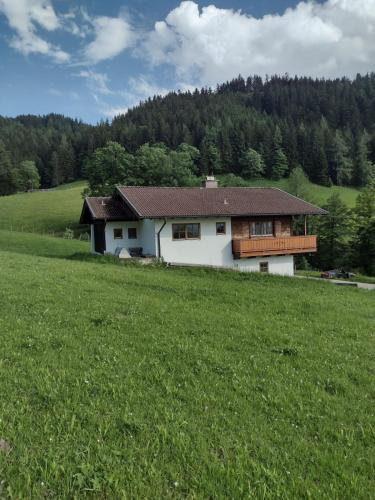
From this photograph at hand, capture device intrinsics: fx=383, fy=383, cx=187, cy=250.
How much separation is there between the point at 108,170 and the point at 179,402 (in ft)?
183

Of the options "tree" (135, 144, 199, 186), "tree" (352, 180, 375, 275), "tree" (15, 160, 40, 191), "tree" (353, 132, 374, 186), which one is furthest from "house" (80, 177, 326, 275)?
"tree" (15, 160, 40, 191)

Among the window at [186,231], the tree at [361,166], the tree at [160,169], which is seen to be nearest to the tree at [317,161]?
the tree at [361,166]

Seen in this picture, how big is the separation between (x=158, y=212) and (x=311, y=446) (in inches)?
889

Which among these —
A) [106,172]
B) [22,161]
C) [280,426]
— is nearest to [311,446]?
[280,426]

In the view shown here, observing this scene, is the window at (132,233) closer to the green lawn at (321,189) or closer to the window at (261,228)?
the window at (261,228)

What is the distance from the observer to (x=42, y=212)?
7106 centimetres

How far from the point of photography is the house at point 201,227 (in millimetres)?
27328

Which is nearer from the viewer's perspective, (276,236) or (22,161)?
(276,236)

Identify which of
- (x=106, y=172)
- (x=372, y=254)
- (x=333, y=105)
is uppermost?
(x=333, y=105)

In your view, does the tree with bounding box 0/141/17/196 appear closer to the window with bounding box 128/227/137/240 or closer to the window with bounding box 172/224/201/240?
the window with bounding box 128/227/137/240

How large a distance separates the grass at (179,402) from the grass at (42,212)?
5049cm

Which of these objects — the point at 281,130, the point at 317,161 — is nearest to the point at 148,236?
the point at 317,161

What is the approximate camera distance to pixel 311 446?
476 centimetres

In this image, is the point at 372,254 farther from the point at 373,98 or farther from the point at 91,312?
the point at 373,98
